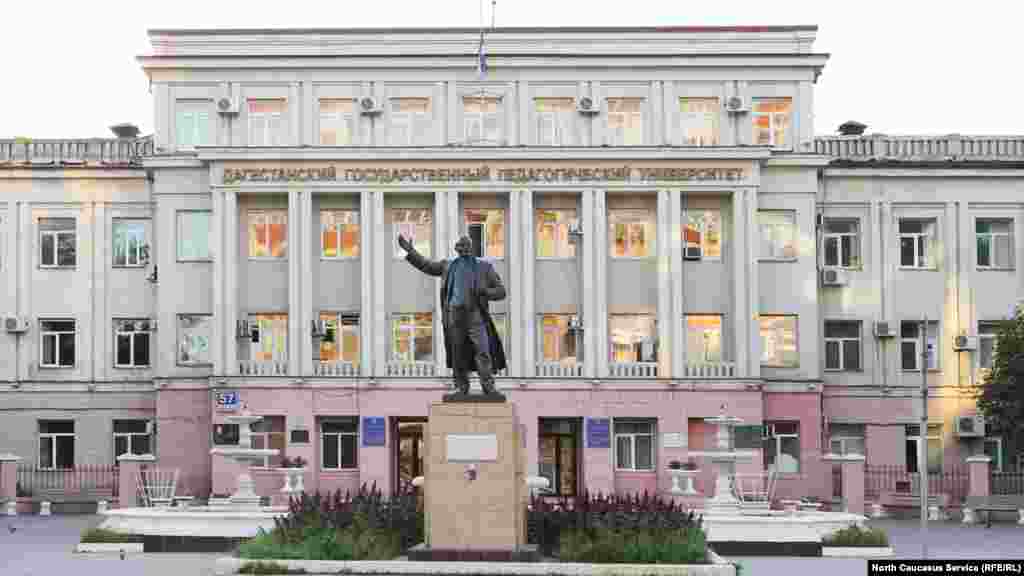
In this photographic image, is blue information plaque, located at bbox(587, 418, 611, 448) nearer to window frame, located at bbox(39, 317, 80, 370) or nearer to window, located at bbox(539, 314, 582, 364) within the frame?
window, located at bbox(539, 314, 582, 364)

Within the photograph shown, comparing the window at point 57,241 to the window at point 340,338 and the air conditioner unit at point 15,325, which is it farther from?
the window at point 340,338

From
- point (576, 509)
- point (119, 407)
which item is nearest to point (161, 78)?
point (119, 407)

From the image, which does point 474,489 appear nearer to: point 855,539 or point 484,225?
point 855,539

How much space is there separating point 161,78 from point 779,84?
57.9 ft

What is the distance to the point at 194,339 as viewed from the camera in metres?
47.8

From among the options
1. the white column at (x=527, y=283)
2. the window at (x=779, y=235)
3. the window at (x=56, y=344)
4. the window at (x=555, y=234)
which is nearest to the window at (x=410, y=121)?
the white column at (x=527, y=283)

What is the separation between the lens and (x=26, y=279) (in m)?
49.2

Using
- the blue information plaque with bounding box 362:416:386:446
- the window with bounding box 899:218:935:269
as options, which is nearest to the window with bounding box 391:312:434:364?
the blue information plaque with bounding box 362:416:386:446

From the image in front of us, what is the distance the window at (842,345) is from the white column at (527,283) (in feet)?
29.5

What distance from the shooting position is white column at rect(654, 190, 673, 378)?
4625cm

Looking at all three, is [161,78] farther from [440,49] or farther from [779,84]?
[779,84]

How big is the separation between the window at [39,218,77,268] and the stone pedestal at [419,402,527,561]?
94.3 ft

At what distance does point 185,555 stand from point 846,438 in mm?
24049

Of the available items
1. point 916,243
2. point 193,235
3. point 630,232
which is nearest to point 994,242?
point 916,243
